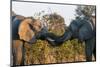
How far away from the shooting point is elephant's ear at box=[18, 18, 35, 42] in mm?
2324

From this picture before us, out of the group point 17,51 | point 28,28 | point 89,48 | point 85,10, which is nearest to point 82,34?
point 89,48

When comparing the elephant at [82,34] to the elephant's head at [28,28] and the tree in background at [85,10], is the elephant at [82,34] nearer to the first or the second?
the tree in background at [85,10]

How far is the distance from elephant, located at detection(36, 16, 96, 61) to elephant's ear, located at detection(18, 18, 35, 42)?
24cm

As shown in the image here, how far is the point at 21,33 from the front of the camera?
2324 millimetres

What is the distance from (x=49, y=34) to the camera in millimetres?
2434

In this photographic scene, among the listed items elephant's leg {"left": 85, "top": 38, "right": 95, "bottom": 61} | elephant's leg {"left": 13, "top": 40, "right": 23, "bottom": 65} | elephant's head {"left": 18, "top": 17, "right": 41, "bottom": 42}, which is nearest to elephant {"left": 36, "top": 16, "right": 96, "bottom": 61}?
elephant's leg {"left": 85, "top": 38, "right": 95, "bottom": 61}

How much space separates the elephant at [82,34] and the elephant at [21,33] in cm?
21

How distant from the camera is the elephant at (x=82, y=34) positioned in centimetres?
247

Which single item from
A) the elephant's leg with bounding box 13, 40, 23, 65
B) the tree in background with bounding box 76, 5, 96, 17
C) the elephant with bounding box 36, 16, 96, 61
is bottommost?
the elephant's leg with bounding box 13, 40, 23, 65

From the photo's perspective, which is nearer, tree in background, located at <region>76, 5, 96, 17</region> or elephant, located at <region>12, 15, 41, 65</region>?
elephant, located at <region>12, 15, 41, 65</region>

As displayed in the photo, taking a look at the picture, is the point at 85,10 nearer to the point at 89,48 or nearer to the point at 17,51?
the point at 89,48

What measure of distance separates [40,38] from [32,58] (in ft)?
0.85

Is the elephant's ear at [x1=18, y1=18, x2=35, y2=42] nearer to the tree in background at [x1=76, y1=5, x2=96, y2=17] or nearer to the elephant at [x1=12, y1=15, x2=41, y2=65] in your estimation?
the elephant at [x1=12, y1=15, x2=41, y2=65]

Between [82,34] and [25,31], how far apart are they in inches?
29.8
